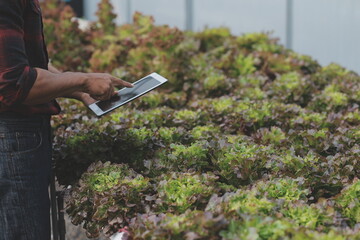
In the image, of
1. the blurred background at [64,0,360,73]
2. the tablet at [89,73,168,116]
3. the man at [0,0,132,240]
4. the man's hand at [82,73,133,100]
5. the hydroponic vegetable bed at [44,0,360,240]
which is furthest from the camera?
the blurred background at [64,0,360,73]

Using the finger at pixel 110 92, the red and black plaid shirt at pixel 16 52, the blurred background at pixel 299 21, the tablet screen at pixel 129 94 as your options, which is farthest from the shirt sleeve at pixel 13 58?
the blurred background at pixel 299 21

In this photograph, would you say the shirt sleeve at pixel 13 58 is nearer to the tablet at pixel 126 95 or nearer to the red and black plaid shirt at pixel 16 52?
the red and black plaid shirt at pixel 16 52

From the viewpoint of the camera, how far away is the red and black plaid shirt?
245 cm

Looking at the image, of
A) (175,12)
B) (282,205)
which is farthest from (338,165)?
(175,12)

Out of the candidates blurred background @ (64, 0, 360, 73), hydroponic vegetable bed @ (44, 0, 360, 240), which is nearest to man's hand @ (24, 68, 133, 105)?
hydroponic vegetable bed @ (44, 0, 360, 240)

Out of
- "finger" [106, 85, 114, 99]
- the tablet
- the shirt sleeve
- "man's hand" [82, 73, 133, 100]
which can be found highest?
the shirt sleeve

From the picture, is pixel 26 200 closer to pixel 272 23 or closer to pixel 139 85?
pixel 139 85

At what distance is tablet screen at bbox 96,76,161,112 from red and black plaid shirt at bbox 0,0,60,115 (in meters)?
0.48

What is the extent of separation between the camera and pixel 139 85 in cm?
322

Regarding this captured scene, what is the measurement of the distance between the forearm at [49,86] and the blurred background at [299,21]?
5.20m

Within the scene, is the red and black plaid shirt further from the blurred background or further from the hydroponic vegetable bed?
the blurred background

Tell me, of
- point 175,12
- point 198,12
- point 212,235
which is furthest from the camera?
point 175,12

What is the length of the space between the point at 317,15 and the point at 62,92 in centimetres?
621

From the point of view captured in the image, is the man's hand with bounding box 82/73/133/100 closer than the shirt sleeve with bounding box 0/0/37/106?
No
